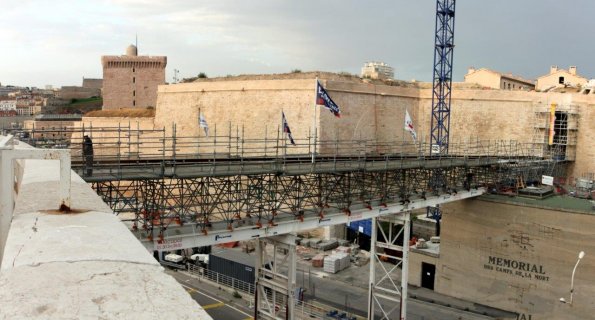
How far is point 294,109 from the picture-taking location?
37.3 meters

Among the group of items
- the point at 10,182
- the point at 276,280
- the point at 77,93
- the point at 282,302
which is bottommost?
the point at 282,302

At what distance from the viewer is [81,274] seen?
299cm

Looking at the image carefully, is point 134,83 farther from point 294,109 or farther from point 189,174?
point 189,174

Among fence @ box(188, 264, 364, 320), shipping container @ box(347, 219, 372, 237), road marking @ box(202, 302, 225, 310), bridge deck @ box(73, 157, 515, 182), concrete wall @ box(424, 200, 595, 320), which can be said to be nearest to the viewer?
bridge deck @ box(73, 157, 515, 182)

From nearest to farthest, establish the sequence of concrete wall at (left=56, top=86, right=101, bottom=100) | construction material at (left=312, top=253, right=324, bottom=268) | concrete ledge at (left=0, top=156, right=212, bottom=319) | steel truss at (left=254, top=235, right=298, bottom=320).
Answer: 1. concrete ledge at (left=0, top=156, right=212, bottom=319)
2. steel truss at (left=254, top=235, right=298, bottom=320)
3. construction material at (left=312, top=253, right=324, bottom=268)
4. concrete wall at (left=56, top=86, right=101, bottom=100)

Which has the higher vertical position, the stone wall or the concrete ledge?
the stone wall

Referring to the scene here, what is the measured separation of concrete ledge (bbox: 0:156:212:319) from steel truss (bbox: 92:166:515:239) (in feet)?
29.2

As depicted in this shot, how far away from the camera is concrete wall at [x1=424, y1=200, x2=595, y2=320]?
858 inches

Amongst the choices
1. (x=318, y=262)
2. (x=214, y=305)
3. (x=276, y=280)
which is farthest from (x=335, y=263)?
(x=276, y=280)

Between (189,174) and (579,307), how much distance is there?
17878 mm

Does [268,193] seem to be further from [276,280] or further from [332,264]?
[332,264]

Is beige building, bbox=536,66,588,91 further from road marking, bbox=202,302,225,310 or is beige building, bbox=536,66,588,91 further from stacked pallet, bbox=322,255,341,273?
road marking, bbox=202,302,225,310

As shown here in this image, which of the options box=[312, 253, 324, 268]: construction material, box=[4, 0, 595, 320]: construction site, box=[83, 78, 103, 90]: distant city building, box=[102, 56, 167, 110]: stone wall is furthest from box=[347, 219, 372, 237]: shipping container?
box=[83, 78, 103, 90]: distant city building

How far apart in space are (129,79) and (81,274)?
63443 mm
